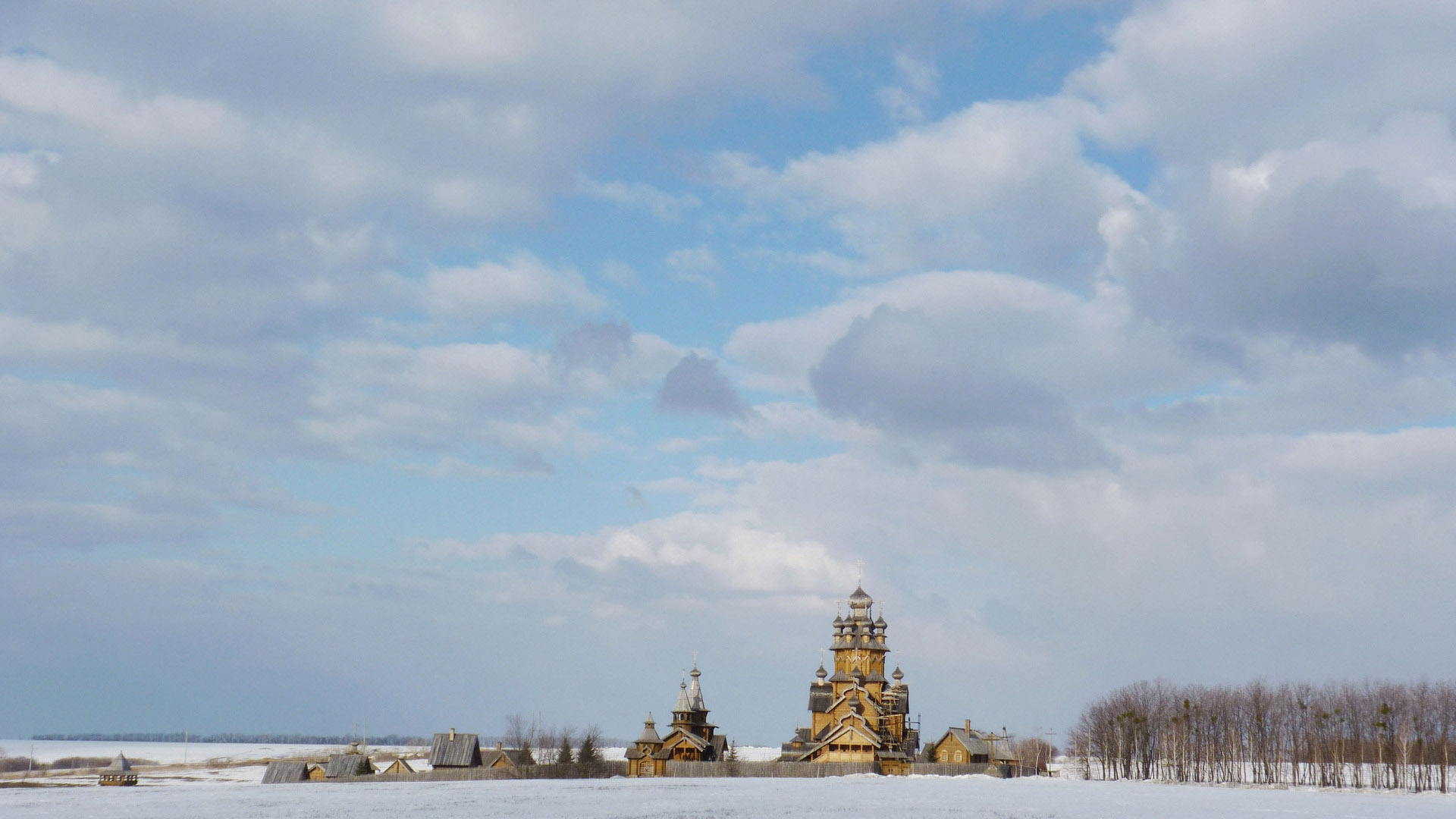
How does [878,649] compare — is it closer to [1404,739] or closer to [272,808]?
[1404,739]

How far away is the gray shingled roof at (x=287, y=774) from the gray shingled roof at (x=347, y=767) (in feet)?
6.94

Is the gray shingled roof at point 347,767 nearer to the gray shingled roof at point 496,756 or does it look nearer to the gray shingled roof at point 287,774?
the gray shingled roof at point 287,774

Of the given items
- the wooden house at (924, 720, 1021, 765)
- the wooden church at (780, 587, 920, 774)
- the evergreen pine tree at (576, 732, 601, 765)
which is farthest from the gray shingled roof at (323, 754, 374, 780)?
the wooden house at (924, 720, 1021, 765)

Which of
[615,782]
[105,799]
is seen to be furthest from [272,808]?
[615,782]

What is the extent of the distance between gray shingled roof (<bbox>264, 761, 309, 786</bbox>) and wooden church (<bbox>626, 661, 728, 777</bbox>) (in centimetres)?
2807

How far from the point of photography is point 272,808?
50.7m

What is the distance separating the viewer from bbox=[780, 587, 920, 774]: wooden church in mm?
108000

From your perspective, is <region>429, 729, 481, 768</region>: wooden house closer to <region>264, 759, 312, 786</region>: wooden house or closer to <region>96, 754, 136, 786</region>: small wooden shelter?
<region>264, 759, 312, 786</region>: wooden house

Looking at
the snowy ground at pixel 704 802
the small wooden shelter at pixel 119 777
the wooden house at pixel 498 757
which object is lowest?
the small wooden shelter at pixel 119 777

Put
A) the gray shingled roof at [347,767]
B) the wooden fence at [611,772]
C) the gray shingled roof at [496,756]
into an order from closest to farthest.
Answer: the wooden fence at [611,772]
the gray shingled roof at [347,767]
the gray shingled roof at [496,756]

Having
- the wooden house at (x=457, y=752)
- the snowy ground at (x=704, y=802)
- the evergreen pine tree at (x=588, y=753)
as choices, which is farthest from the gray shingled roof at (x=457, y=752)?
the snowy ground at (x=704, y=802)

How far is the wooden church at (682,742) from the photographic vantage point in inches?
4281

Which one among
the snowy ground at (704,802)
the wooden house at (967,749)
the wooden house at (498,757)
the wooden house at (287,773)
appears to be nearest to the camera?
the snowy ground at (704,802)

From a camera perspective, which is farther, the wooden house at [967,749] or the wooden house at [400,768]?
the wooden house at [967,749]
